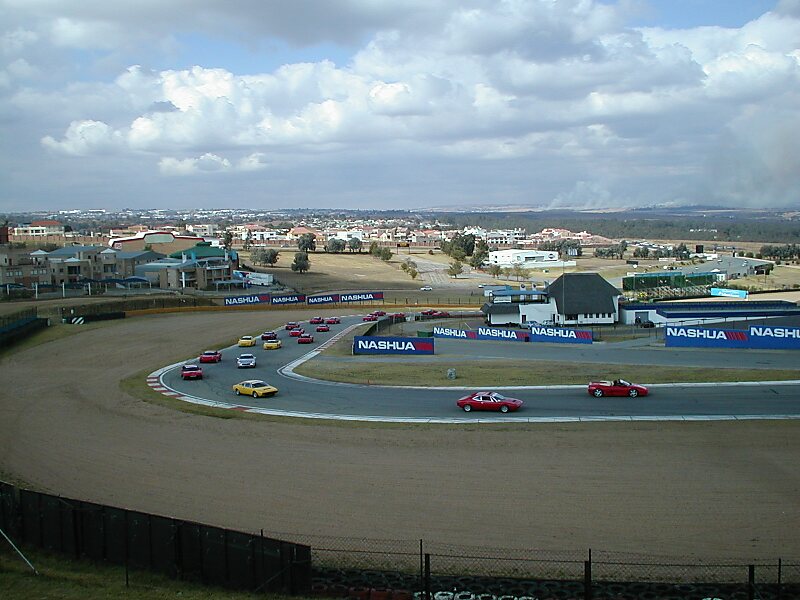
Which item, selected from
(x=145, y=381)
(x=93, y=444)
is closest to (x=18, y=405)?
(x=145, y=381)

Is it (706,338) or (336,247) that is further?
(336,247)

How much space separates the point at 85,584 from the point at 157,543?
1.18 metres

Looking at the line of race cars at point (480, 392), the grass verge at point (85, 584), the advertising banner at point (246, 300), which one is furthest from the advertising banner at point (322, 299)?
the grass verge at point (85, 584)

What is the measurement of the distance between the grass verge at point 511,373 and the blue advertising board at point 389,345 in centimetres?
360

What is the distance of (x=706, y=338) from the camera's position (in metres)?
38.2

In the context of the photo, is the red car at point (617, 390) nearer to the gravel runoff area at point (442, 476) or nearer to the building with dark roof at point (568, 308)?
the gravel runoff area at point (442, 476)

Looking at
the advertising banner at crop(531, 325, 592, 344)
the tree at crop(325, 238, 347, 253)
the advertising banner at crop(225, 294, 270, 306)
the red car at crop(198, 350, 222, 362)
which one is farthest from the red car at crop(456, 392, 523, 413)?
the tree at crop(325, 238, 347, 253)

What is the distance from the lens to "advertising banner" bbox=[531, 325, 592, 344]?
1667 inches

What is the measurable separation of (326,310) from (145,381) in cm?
3170

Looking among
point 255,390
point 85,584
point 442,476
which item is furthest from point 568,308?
point 85,584

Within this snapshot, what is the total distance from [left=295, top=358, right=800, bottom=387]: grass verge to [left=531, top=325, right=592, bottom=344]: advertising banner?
8973 mm

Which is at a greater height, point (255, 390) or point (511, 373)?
point (255, 390)

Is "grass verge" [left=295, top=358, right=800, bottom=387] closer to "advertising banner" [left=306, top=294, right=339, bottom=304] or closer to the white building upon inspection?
"advertising banner" [left=306, top=294, right=339, bottom=304]

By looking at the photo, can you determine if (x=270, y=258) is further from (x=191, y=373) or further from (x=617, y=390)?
(x=617, y=390)
